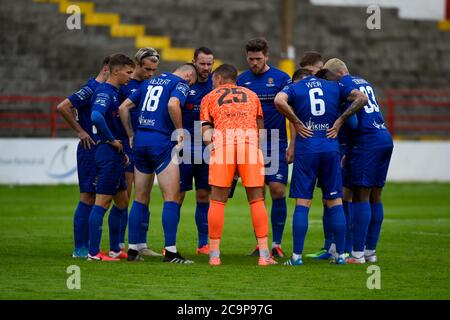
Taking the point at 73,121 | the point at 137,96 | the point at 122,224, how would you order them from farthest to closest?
the point at 122,224
the point at 73,121
the point at 137,96

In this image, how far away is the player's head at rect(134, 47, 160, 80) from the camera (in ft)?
41.8

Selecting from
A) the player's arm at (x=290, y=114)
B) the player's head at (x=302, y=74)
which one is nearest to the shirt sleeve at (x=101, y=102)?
the player's arm at (x=290, y=114)

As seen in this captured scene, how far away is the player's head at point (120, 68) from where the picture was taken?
1220 cm

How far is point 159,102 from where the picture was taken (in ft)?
39.4

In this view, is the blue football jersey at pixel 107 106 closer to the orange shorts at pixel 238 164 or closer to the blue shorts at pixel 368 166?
the orange shorts at pixel 238 164

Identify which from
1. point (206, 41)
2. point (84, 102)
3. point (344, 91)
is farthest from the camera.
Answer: point (206, 41)

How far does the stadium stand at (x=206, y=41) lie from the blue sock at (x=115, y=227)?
13548 millimetres

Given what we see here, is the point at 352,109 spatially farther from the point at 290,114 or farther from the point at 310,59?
the point at 310,59

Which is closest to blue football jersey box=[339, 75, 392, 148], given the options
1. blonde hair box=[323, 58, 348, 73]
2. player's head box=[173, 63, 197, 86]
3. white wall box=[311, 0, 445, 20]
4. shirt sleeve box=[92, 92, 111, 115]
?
blonde hair box=[323, 58, 348, 73]

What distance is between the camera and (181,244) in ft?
46.9

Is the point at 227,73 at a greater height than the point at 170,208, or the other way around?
the point at 227,73

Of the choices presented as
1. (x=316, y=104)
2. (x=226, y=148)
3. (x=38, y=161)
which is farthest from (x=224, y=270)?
(x=38, y=161)

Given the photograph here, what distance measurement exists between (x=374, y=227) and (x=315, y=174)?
126 cm

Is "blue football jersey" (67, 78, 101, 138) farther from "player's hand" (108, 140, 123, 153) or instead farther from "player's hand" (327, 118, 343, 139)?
"player's hand" (327, 118, 343, 139)
